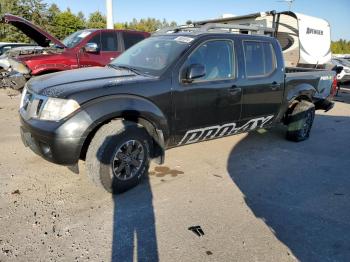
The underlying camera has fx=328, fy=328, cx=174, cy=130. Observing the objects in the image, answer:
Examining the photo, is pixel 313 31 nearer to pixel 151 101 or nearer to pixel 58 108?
pixel 151 101

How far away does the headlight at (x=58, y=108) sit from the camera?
10.7 ft

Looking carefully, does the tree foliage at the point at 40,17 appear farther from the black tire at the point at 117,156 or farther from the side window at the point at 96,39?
the black tire at the point at 117,156

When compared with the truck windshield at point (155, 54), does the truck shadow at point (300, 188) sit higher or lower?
lower

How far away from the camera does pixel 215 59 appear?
4.38 meters

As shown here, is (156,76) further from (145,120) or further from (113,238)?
(113,238)

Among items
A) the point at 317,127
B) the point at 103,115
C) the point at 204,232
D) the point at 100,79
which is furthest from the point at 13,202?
the point at 317,127

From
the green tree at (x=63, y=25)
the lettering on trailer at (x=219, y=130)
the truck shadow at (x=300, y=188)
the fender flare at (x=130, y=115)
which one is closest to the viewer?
the truck shadow at (x=300, y=188)

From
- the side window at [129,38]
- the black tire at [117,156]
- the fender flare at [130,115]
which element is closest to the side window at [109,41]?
the side window at [129,38]

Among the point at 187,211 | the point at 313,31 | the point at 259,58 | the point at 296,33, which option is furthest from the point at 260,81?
the point at 313,31

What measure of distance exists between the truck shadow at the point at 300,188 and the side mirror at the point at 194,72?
1413 mm

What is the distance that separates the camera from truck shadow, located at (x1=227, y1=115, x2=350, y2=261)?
2992mm

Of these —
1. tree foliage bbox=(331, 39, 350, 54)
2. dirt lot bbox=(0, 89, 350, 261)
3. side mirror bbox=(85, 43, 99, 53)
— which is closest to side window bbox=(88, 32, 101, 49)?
side mirror bbox=(85, 43, 99, 53)

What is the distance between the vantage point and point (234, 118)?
4.68 metres

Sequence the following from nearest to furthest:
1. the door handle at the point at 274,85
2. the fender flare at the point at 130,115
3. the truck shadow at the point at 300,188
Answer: the truck shadow at the point at 300,188 < the fender flare at the point at 130,115 < the door handle at the point at 274,85
